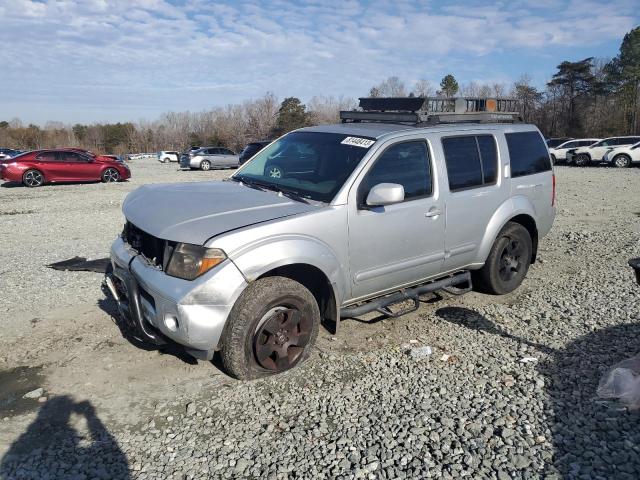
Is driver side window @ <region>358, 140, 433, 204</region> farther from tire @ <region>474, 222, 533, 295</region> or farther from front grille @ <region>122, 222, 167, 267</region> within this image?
front grille @ <region>122, 222, 167, 267</region>

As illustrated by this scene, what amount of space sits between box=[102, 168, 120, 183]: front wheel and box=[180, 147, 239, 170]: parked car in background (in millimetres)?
9431

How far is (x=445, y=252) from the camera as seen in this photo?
485 centimetres

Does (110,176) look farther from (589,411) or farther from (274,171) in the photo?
(589,411)

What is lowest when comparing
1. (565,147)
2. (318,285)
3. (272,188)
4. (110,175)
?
(318,285)

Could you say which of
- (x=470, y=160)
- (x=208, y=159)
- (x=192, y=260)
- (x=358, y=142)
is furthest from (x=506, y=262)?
(x=208, y=159)

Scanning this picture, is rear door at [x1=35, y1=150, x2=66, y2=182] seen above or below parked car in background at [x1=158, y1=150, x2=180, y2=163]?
below

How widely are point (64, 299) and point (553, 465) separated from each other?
200 inches

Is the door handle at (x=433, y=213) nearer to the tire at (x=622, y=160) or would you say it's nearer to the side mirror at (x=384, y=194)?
the side mirror at (x=384, y=194)

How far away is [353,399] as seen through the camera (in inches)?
141

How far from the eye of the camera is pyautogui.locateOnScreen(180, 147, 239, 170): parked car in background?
101 ft

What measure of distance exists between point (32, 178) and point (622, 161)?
1088 inches

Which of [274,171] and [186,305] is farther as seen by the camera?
[274,171]

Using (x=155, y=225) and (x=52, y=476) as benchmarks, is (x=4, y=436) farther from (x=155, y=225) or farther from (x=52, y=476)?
(x=155, y=225)

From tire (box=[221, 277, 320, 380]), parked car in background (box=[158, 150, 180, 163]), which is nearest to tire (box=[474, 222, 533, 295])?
tire (box=[221, 277, 320, 380])
